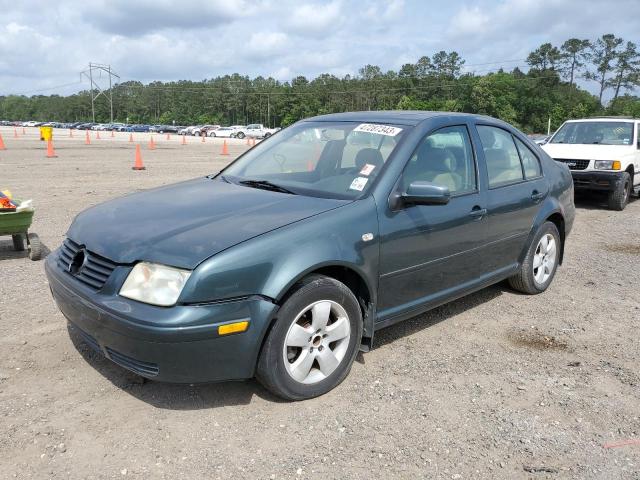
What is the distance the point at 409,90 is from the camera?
102750mm

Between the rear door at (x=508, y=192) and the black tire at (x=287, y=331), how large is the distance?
1594 mm

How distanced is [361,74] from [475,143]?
4749 inches

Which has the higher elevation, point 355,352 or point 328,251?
point 328,251

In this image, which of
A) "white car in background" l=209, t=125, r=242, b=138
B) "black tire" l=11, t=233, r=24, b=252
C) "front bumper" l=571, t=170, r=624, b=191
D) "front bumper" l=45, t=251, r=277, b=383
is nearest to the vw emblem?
"front bumper" l=45, t=251, r=277, b=383

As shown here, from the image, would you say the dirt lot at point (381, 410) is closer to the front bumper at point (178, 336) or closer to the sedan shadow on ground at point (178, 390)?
the sedan shadow on ground at point (178, 390)

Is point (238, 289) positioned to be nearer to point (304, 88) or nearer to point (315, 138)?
point (315, 138)

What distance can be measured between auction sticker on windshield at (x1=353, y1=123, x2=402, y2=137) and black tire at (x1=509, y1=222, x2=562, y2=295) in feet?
6.12

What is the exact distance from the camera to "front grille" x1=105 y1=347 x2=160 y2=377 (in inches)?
112

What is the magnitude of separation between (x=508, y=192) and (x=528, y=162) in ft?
2.12

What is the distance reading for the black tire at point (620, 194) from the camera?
10.1 meters

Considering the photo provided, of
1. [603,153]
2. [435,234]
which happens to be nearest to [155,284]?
[435,234]

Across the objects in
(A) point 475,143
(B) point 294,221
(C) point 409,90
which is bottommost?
(B) point 294,221

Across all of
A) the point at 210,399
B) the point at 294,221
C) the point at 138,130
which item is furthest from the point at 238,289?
the point at 138,130

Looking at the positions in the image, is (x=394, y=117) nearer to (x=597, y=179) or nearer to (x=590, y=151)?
(x=597, y=179)
